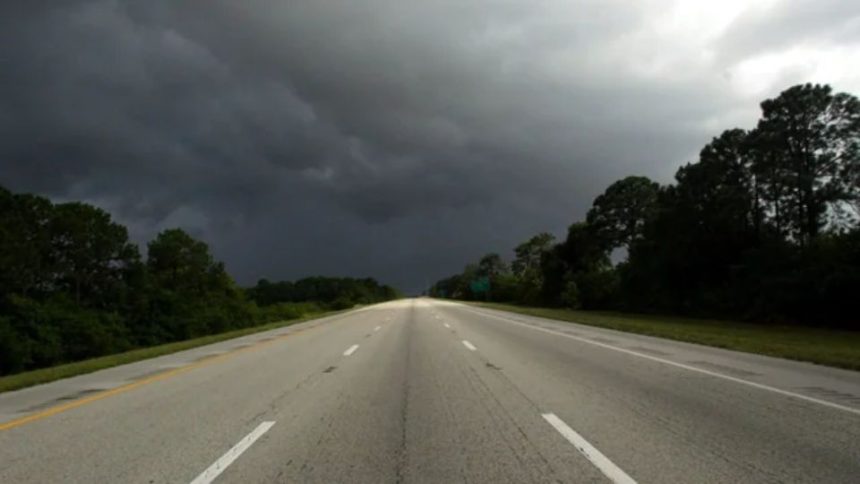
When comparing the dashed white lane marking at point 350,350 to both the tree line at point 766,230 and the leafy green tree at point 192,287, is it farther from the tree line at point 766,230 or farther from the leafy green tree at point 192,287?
the leafy green tree at point 192,287

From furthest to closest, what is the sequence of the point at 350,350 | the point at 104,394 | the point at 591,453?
the point at 350,350 < the point at 104,394 < the point at 591,453

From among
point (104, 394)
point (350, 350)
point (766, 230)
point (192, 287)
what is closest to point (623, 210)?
point (766, 230)

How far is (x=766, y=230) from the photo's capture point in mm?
49406

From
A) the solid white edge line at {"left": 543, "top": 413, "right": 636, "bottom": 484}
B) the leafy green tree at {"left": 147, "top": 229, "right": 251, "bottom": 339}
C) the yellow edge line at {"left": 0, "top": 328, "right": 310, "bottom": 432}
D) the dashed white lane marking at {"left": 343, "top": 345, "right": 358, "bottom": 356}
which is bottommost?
the solid white edge line at {"left": 543, "top": 413, "right": 636, "bottom": 484}

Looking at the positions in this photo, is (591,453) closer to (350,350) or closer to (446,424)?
(446,424)

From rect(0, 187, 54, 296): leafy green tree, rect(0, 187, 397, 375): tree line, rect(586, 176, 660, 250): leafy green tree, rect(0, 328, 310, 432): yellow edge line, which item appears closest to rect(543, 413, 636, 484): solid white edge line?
rect(0, 328, 310, 432): yellow edge line

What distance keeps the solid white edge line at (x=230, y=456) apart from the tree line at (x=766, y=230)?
119ft

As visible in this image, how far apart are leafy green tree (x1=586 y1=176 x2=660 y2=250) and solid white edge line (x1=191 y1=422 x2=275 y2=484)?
80.2 m

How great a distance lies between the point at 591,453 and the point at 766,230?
49345mm

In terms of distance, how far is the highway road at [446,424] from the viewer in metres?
5.69

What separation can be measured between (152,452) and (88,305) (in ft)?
210

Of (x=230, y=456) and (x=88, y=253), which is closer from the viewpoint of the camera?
(x=230, y=456)

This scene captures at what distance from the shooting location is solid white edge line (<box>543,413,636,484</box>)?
5371 mm

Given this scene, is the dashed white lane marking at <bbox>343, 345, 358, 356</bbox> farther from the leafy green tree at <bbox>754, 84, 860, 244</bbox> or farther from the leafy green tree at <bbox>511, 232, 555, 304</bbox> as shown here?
the leafy green tree at <bbox>511, 232, 555, 304</bbox>
